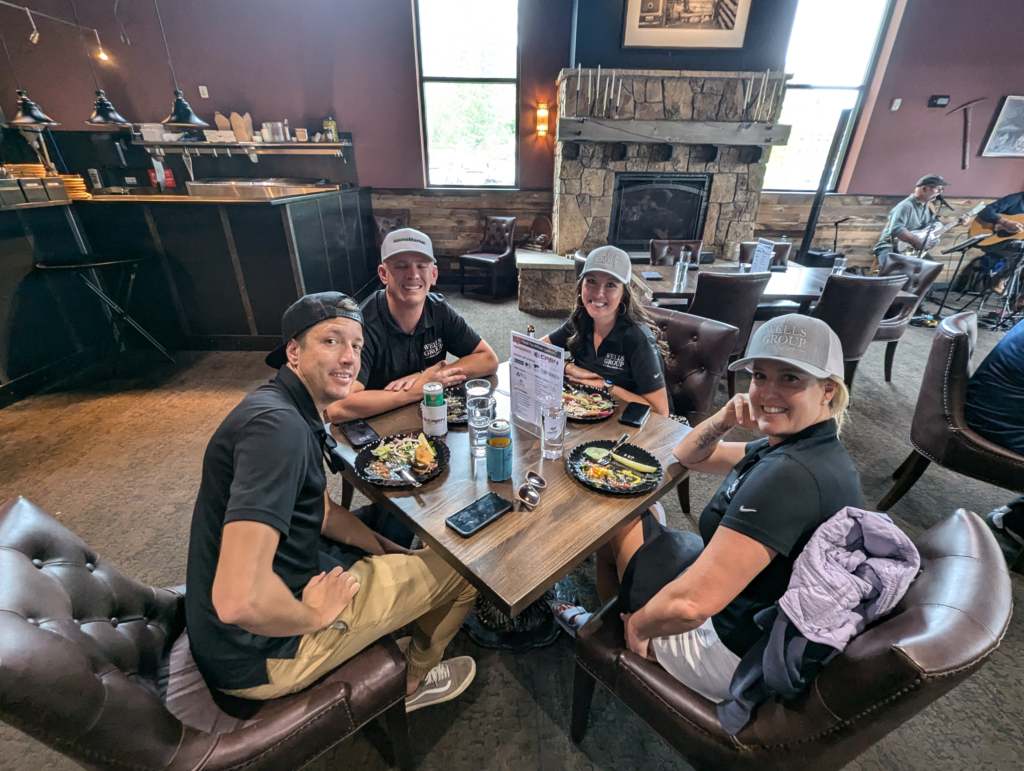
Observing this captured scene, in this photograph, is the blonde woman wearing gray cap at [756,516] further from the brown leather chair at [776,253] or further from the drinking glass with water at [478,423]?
the brown leather chair at [776,253]

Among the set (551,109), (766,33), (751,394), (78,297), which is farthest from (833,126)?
(78,297)

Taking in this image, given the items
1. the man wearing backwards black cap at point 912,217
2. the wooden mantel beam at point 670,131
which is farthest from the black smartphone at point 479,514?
the man wearing backwards black cap at point 912,217

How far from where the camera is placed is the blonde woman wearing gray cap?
0.86 metres

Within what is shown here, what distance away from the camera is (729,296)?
8.82ft

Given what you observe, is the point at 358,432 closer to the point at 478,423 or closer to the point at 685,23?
the point at 478,423

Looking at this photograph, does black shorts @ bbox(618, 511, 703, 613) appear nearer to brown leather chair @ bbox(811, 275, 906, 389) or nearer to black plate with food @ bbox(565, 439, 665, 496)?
black plate with food @ bbox(565, 439, 665, 496)

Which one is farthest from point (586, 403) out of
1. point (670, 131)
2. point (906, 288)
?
point (670, 131)

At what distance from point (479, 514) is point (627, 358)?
99 centimetres

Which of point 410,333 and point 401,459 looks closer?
point 401,459

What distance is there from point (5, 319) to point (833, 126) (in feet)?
28.3

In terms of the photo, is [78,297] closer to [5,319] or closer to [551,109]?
[5,319]

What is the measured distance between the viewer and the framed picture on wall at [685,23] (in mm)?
4367

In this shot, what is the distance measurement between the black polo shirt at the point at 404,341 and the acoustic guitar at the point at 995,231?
6487mm

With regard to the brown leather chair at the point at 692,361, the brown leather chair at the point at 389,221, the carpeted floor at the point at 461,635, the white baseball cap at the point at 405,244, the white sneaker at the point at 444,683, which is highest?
the white baseball cap at the point at 405,244
